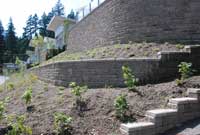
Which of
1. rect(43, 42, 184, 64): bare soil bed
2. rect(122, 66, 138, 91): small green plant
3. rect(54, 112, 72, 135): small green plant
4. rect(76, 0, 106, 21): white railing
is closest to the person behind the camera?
rect(54, 112, 72, 135): small green plant

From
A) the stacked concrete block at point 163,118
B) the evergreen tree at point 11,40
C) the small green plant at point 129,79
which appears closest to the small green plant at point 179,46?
the small green plant at point 129,79

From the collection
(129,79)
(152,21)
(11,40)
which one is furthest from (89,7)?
(11,40)

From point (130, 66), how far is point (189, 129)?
3016 millimetres

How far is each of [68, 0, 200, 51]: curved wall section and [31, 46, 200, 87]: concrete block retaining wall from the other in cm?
195

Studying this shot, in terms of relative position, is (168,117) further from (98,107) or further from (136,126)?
(98,107)

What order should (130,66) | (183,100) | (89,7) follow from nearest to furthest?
(183,100) < (130,66) < (89,7)

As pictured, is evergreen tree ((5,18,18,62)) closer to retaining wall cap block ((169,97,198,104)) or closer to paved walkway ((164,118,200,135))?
retaining wall cap block ((169,97,198,104))

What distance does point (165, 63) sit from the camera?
8508 millimetres

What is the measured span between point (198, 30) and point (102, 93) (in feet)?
14.3

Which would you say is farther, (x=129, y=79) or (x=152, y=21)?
(x=152, y=21)

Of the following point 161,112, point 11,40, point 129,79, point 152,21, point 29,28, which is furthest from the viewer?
point 29,28

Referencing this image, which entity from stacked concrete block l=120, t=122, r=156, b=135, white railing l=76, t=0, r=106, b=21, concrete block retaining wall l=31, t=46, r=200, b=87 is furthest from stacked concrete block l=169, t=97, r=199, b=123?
white railing l=76, t=0, r=106, b=21

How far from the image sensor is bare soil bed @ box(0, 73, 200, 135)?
6.71 meters

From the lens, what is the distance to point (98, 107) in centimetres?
744
